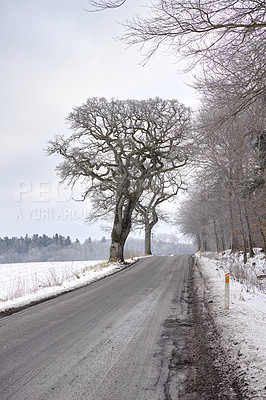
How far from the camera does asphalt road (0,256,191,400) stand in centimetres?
311

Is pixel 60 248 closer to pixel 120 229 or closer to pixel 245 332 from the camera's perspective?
pixel 120 229

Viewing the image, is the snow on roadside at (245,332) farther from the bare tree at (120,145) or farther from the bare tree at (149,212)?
the bare tree at (149,212)

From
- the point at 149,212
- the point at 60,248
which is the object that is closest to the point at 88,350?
the point at 149,212

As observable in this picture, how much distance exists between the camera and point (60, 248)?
100250mm

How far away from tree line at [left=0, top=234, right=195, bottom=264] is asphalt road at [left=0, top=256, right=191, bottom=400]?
76.0 m

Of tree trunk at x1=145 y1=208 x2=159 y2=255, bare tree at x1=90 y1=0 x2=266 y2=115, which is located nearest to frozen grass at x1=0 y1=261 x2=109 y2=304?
bare tree at x1=90 y1=0 x2=266 y2=115

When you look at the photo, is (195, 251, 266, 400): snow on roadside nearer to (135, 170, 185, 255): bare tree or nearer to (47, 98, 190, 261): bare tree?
(47, 98, 190, 261): bare tree

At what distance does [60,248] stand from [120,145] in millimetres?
86764

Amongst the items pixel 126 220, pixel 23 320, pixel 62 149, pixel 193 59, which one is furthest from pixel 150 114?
pixel 23 320

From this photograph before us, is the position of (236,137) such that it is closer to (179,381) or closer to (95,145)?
(179,381)

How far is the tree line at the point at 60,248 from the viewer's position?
300 ft

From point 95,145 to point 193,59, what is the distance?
1421 centimetres

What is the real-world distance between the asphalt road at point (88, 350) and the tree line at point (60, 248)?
2993 inches

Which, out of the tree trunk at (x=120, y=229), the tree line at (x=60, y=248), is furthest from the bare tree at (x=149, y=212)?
the tree line at (x=60, y=248)
